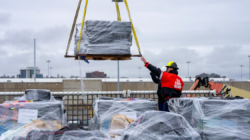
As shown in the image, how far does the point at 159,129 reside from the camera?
350 cm

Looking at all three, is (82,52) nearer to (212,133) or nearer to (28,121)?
(28,121)

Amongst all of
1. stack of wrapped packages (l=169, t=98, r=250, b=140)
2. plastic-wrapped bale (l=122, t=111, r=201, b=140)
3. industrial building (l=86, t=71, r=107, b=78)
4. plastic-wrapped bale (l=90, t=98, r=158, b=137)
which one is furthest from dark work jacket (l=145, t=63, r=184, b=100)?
industrial building (l=86, t=71, r=107, b=78)

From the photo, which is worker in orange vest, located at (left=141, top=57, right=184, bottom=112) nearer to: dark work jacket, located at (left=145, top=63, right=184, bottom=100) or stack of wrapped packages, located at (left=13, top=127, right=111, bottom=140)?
dark work jacket, located at (left=145, top=63, right=184, bottom=100)

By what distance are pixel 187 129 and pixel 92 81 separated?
25.0m

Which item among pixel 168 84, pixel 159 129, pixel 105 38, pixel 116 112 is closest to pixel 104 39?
pixel 105 38

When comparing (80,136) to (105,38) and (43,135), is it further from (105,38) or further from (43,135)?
(105,38)

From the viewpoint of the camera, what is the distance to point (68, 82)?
2867 cm

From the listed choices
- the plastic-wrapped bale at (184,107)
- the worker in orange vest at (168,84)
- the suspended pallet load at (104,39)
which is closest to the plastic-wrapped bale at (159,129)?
the plastic-wrapped bale at (184,107)

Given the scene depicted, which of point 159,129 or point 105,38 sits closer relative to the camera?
point 159,129

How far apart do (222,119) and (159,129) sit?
1.24 m

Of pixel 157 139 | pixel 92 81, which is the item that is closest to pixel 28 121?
pixel 157 139

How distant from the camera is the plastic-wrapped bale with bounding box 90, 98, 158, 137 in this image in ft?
14.9

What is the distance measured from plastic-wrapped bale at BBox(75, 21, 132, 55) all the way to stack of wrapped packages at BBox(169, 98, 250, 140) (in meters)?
2.51

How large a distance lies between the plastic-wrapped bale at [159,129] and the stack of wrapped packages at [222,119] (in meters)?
0.66
